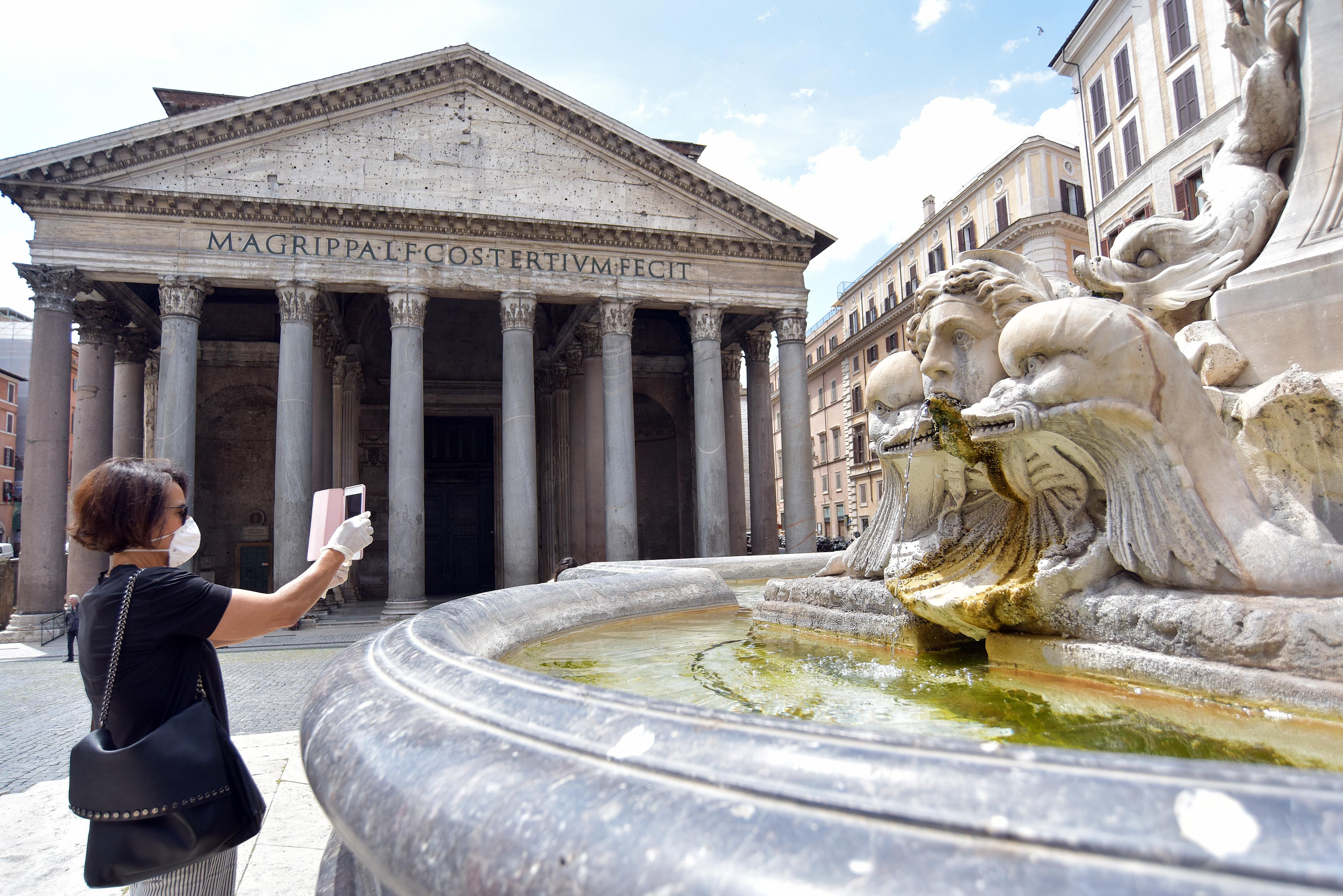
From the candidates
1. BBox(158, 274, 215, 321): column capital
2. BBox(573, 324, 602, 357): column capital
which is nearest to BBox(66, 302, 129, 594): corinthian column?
BBox(158, 274, 215, 321): column capital

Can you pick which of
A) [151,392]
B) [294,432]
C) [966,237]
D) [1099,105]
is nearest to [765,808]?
[294,432]

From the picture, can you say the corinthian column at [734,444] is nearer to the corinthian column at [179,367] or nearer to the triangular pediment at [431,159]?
the triangular pediment at [431,159]

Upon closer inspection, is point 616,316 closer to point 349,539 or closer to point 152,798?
point 349,539

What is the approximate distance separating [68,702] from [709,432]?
42.8 feet

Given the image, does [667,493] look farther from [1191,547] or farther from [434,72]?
[1191,547]

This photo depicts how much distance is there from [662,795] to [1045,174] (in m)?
34.6

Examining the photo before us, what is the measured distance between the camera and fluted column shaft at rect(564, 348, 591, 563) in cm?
2119

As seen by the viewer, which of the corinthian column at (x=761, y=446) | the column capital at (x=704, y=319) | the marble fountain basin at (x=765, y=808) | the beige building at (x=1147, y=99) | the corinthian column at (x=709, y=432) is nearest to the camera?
the marble fountain basin at (x=765, y=808)

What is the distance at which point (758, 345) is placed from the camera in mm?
21734

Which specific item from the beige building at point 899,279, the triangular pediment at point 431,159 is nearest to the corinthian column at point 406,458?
the triangular pediment at point 431,159

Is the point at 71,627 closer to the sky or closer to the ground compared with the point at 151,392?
closer to the ground

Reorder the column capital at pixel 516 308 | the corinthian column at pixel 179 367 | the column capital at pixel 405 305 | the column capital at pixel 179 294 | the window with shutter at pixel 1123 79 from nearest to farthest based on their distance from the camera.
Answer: the corinthian column at pixel 179 367 → the column capital at pixel 179 294 → the column capital at pixel 405 305 → the column capital at pixel 516 308 → the window with shutter at pixel 1123 79

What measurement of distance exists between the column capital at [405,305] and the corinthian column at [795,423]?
8.51 metres

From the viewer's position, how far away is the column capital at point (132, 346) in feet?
61.0
